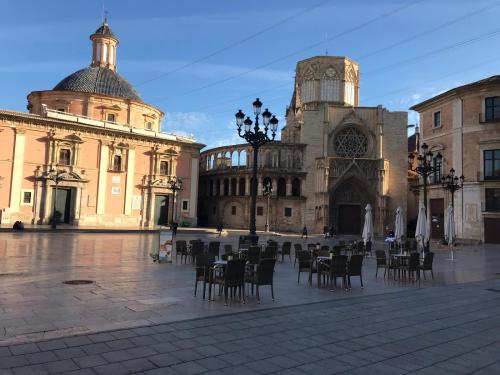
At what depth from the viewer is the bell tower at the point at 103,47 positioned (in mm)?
48325

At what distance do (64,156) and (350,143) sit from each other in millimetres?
29694

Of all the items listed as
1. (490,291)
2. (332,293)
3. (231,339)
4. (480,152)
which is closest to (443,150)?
(480,152)

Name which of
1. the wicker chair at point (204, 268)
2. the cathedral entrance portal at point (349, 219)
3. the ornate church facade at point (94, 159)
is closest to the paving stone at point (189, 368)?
the wicker chair at point (204, 268)

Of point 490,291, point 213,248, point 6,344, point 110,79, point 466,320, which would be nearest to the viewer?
point 6,344

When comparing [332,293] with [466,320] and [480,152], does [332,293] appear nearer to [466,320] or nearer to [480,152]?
[466,320]

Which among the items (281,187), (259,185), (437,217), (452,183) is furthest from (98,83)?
(437,217)

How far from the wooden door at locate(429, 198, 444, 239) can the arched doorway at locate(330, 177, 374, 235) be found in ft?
29.6

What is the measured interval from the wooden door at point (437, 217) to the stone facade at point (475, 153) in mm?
370

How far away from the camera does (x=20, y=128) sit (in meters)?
34.8

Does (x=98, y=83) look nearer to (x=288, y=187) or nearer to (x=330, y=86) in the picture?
(x=288, y=187)

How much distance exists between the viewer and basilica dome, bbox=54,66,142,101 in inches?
1703

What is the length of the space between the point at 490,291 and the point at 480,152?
26160 millimetres

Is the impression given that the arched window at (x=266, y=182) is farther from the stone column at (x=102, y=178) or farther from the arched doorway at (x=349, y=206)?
the stone column at (x=102, y=178)

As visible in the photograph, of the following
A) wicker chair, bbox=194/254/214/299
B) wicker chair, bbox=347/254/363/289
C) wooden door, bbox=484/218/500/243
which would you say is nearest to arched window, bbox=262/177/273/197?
wooden door, bbox=484/218/500/243
